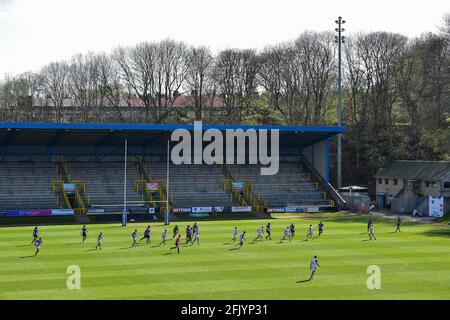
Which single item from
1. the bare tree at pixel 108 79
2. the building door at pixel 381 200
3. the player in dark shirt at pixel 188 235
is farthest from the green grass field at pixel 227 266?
the bare tree at pixel 108 79

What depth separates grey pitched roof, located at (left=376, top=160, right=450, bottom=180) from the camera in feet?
251

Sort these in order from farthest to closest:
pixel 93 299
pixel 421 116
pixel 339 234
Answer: pixel 421 116 < pixel 339 234 < pixel 93 299

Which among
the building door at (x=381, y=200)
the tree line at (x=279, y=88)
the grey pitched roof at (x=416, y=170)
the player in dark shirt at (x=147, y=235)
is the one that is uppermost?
the tree line at (x=279, y=88)

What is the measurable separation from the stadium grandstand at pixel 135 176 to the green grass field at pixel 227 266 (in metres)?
12.3

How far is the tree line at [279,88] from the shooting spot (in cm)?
9356

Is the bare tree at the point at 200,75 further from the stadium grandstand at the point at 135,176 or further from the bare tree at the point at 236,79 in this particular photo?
the stadium grandstand at the point at 135,176

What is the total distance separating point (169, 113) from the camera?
10206 cm

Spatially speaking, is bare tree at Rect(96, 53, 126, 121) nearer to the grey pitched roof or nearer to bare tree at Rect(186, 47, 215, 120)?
bare tree at Rect(186, 47, 215, 120)

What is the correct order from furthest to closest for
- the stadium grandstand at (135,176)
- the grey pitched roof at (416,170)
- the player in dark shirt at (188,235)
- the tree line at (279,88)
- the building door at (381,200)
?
1. the tree line at (279,88)
2. the building door at (381,200)
3. the grey pitched roof at (416,170)
4. the stadium grandstand at (135,176)
5. the player in dark shirt at (188,235)

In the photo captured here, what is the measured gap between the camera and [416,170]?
263 feet

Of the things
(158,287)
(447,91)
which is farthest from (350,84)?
(158,287)

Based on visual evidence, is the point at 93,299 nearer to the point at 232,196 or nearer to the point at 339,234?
the point at 339,234
